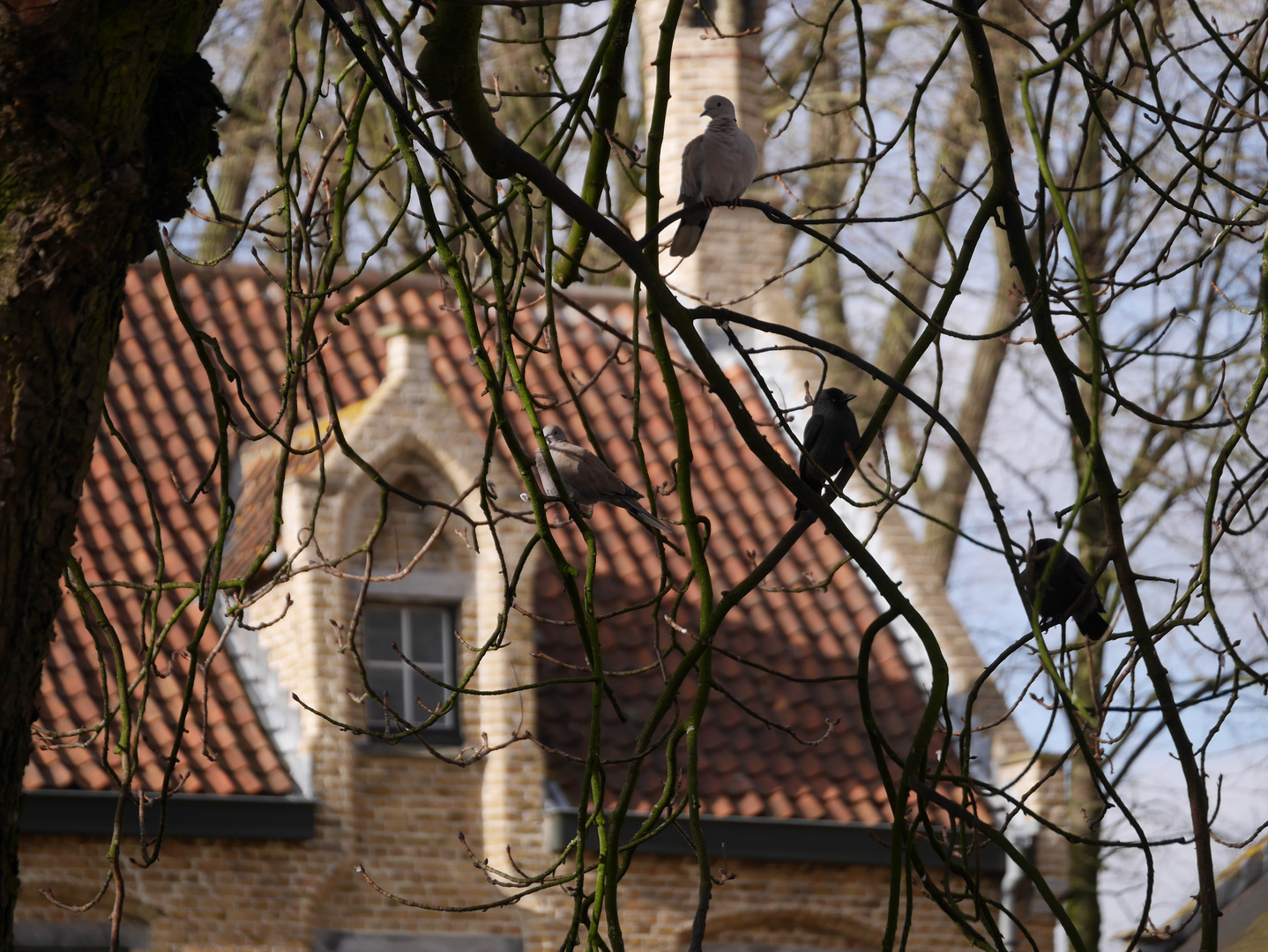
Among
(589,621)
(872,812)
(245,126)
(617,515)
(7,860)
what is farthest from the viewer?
(245,126)

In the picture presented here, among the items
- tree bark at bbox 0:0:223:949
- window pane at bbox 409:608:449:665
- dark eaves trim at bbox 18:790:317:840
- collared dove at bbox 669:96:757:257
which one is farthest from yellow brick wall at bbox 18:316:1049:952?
tree bark at bbox 0:0:223:949

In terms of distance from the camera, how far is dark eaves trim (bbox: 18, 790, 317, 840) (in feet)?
29.7

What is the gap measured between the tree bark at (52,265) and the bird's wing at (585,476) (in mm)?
2610

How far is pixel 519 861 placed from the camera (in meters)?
10.2

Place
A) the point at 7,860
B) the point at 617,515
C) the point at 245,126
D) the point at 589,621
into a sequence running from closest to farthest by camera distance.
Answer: the point at 7,860
the point at 589,621
the point at 617,515
the point at 245,126

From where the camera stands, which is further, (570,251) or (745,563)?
(745,563)

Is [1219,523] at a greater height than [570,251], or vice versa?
[570,251]

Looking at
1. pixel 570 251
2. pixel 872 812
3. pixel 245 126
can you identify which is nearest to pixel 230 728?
pixel 872 812

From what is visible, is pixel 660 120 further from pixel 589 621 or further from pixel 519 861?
pixel 519 861

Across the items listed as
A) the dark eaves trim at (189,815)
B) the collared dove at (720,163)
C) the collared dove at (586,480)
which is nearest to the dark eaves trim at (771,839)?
the dark eaves trim at (189,815)

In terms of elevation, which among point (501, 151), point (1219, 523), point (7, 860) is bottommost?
point (7, 860)

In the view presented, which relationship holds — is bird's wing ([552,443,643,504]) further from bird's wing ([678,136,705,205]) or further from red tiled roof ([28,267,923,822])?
red tiled roof ([28,267,923,822])

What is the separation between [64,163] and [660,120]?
1260mm

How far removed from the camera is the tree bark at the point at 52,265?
264cm
